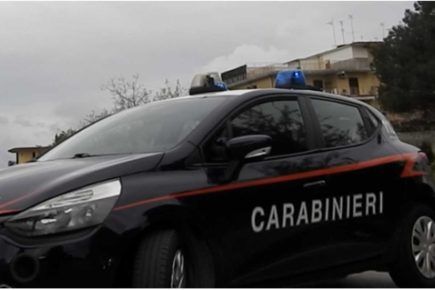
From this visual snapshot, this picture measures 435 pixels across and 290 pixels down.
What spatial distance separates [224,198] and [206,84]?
2007 mm

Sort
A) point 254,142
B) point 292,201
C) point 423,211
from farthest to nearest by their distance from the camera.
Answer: point 423,211 < point 292,201 < point 254,142

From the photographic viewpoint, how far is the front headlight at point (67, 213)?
9.59 ft

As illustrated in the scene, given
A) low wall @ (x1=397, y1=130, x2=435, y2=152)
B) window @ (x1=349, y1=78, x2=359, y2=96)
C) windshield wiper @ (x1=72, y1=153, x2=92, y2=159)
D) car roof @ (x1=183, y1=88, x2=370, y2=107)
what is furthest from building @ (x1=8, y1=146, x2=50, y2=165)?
window @ (x1=349, y1=78, x2=359, y2=96)

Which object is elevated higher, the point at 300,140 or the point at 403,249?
the point at 300,140

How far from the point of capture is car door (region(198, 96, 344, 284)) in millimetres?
3586

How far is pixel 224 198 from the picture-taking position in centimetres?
358

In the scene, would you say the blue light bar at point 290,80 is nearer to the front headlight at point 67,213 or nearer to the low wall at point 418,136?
the front headlight at point 67,213

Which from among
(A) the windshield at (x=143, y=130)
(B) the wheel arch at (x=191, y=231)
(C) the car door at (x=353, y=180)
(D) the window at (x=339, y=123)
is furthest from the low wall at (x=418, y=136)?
(B) the wheel arch at (x=191, y=231)

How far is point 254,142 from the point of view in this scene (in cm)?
369

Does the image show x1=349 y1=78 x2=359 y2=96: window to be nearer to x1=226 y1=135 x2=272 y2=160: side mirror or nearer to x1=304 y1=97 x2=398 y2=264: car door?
x1=304 y1=97 x2=398 y2=264: car door

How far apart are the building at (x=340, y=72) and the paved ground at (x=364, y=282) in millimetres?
53480

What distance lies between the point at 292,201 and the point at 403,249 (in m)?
1.30

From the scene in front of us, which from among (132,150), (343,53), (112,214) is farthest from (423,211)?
(343,53)

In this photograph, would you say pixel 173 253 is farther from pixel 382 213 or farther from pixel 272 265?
pixel 382 213
